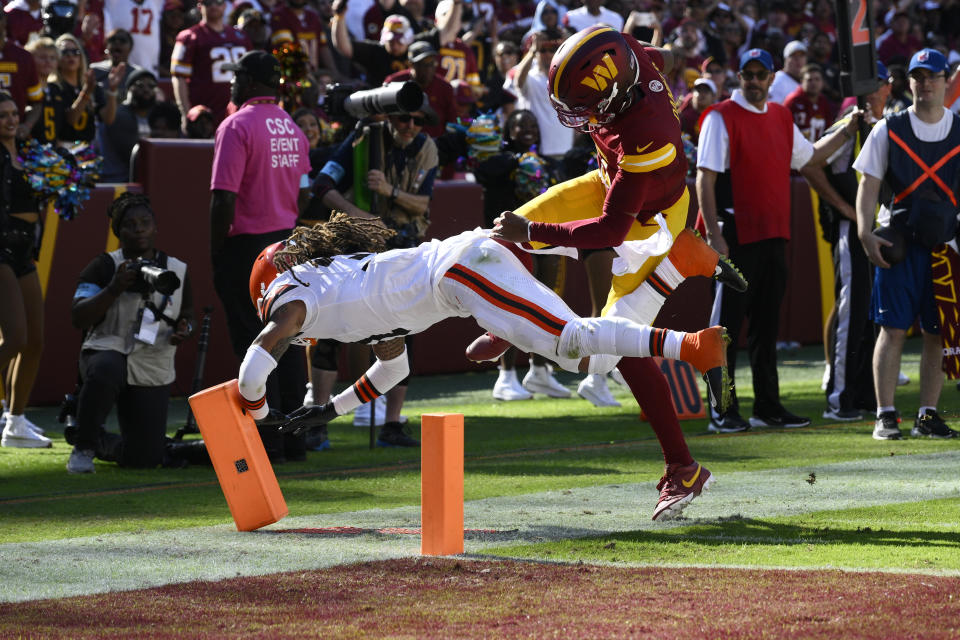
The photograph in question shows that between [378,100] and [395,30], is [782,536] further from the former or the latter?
[395,30]

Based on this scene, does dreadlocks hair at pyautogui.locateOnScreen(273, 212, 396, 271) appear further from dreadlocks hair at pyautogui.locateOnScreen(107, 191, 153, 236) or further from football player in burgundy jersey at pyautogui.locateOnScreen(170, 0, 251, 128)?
football player in burgundy jersey at pyautogui.locateOnScreen(170, 0, 251, 128)

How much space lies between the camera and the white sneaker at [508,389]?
12.1 meters

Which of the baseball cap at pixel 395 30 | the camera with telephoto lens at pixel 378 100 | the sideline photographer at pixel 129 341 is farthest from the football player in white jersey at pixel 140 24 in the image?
the sideline photographer at pixel 129 341

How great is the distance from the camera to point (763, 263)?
393 inches

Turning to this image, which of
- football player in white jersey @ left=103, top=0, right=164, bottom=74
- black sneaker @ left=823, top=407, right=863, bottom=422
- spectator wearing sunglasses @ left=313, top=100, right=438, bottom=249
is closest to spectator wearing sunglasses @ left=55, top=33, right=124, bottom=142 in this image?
football player in white jersey @ left=103, top=0, right=164, bottom=74

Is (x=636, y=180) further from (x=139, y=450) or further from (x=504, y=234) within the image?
(x=139, y=450)

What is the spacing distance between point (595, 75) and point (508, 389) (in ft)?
20.0

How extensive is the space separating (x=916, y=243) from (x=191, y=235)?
5.87 metres

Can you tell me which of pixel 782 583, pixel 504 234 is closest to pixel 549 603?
pixel 782 583

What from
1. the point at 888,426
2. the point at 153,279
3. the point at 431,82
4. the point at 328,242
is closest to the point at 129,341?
the point at 153,279

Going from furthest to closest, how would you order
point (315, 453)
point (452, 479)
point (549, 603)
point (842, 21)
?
point (842, 21) → point (315, 453) → point (452, 479) → point (549, 603)

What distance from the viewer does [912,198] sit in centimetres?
898

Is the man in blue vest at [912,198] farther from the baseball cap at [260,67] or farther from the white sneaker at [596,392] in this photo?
the baseball cap at [260,67]

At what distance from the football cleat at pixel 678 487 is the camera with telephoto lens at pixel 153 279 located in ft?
11.2
